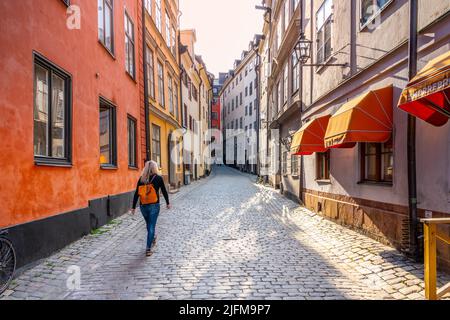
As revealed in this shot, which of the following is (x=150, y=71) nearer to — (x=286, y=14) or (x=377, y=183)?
(x=286, y=14)

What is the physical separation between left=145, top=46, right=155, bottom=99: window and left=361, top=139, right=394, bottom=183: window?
953cm

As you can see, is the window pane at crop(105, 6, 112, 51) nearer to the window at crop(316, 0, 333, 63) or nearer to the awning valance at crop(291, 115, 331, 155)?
the awning valance at crop(291, 115, 331, 155)

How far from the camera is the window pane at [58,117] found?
640 cm

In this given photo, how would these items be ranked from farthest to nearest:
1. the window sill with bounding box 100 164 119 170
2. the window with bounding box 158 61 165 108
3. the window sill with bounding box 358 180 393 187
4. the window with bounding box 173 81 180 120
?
the window with bounding box 173 81 180 120, the window with bounding box 158 61 165 108, the window sill with bounding box 100 164 119 170, the window sill with bounding box 358 180 393 187

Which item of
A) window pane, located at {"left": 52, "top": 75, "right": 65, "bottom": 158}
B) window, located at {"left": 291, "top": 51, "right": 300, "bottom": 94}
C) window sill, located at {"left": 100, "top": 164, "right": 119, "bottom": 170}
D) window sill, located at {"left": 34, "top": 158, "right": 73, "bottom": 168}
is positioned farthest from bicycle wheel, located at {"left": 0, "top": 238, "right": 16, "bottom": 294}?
window, located at {"left": 291, "top": 51, "right": 300, "bottom": 94}

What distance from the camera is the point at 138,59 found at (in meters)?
12.8

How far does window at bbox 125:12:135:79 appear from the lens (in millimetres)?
11617

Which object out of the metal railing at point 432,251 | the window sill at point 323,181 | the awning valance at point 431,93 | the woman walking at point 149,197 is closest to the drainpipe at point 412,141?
the awning valance at point 431,93

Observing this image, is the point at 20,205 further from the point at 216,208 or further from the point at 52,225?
the point at 216,208

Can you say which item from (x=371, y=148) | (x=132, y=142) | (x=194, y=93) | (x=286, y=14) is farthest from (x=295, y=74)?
(x=194, y=93)

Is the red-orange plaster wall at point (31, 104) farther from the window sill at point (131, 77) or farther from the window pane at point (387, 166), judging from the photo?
the window pane at point (387, 166)

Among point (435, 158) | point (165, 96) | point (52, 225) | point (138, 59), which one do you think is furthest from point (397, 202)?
point (165, 96)

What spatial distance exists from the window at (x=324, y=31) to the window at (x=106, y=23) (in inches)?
251

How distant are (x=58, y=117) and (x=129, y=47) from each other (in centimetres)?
628
